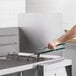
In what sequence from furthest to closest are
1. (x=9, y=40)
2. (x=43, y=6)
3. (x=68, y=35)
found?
(x=43, y=6) → (x=9, y=40) → (x=68, y=35)

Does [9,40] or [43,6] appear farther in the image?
[43,6]

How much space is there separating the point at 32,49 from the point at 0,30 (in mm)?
→ 306

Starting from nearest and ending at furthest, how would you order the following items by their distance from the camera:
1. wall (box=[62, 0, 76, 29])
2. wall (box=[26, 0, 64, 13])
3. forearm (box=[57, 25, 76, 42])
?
forearm (box=[57, 25, 76, 42])
wall (box=[26, 0, 64, 13])
wall (box=[62, 0, 76, 29])

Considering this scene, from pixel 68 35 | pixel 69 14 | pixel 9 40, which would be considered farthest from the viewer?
pixel 69 14

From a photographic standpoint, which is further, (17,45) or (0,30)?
(17,45)

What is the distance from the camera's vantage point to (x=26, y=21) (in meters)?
1.97

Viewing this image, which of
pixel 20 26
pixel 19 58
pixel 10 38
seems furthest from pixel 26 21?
pixel 19 58

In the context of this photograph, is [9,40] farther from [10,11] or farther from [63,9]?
[63,9]

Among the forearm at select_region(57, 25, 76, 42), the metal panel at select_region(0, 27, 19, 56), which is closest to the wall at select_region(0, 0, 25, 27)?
the metal panel at select_region(0, 27, 19, 56)

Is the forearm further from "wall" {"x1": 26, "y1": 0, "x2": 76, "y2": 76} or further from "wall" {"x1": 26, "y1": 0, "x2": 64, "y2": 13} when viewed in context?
"wall" {"x1": 26, "y1": 0, "x2": 64, "y2": 13}

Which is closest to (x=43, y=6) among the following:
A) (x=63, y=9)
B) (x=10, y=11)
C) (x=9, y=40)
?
(x=63, y=9)

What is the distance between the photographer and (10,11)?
190 centimetres

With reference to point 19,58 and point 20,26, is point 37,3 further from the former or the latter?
point 19,58

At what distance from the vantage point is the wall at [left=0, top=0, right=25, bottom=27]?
1.83 m
